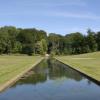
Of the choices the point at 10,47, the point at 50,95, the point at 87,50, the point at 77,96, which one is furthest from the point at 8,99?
the point at 10,47

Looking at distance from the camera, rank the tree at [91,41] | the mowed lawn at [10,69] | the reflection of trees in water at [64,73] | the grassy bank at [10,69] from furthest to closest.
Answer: the tree at [91,41] < the reflection of trees in water at [64,73] < the mowed lawn at [10,69] < the grassy bank at [10,69]

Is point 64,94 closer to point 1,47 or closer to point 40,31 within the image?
point 1,47

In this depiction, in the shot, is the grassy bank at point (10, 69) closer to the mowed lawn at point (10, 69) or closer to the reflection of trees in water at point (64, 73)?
the mowed lawn at point (10, 69)

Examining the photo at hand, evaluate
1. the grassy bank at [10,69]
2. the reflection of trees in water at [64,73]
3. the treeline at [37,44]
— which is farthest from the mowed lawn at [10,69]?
the treeline at [37,44]

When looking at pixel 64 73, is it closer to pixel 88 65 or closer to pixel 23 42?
pixel 88 65

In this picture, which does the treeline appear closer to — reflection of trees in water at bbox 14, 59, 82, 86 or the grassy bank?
the grassy bank

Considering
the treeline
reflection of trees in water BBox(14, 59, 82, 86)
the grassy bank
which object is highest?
the treeline

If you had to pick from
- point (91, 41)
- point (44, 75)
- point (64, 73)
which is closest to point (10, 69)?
point (64, 73)

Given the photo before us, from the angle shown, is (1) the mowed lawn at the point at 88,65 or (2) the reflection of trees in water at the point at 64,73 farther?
(1) the mowed lawn at the point at 88,65

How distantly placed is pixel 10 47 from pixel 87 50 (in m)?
38.3

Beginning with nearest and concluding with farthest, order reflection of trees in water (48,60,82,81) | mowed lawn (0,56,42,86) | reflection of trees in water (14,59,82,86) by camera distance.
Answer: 1. mowed lawn (0,56,42,86)
2. reflection of trees in water (14,59,82,86)
3. reflection of trees in water (48,60,82,81)

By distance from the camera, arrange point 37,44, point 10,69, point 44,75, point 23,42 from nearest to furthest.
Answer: point 44,75, point 10,69, point 37,44, point 23,42

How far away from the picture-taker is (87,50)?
146 metres

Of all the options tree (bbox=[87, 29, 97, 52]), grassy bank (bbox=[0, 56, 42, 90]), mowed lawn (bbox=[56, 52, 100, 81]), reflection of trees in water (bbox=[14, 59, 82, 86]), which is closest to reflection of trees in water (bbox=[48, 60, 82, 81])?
reflection of trees in water (bbox=[14, 59, 82, 86])
